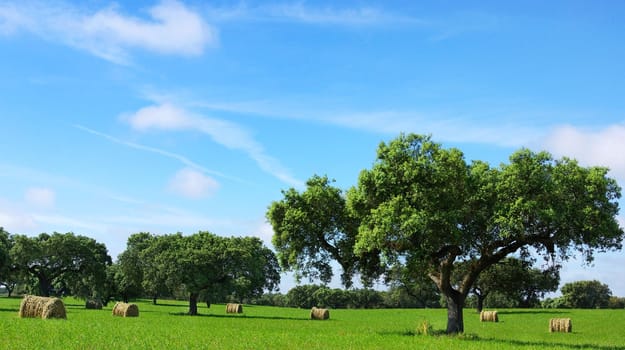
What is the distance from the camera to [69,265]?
98750 millimetres

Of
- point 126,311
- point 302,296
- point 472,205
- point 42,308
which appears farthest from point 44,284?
point 472,205

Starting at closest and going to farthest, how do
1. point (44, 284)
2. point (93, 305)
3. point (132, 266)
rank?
point (93, 305), point (132, 266), point (44, 284)

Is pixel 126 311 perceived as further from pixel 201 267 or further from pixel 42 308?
pixel 42 308

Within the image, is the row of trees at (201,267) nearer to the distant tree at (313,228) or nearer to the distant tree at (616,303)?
the distant tree at (313,228)

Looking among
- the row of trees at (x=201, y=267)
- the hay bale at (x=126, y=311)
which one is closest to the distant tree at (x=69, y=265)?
the row of trees at (x=201, y=267)

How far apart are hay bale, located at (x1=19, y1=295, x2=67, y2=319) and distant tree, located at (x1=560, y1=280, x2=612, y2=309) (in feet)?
430

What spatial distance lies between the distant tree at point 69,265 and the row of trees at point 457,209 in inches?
2735

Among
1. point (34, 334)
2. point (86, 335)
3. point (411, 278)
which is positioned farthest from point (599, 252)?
point (34, 334)

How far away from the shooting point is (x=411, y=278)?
41.5 m

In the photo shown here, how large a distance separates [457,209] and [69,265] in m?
81.2

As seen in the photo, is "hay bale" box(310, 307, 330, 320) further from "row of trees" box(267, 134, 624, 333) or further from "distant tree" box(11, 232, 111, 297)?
"distant tree" box(11, 232, 111, 297)

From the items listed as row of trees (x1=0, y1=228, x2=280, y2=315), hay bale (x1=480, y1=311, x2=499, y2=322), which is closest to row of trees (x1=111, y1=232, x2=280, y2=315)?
row of trees (x1=0, y1=228, x2=280, y2=315)

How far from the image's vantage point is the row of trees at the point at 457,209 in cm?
3403

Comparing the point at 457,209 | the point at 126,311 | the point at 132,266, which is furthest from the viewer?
the point at 132,266
